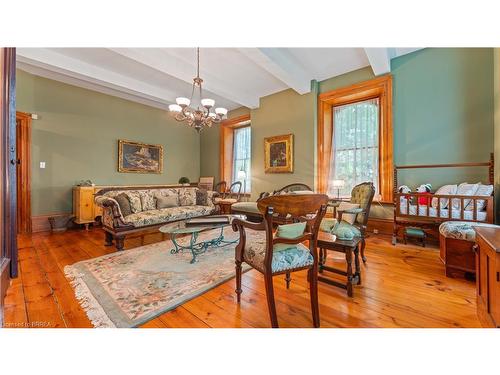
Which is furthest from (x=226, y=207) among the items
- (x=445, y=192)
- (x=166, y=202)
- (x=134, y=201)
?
(x=445, y=192)

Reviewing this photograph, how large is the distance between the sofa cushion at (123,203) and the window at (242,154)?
2.95 meters

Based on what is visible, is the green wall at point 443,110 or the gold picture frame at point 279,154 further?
the gold picture frame at point 279,154

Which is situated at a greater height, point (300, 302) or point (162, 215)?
point (162, 215)

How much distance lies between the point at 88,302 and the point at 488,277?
8.85ft

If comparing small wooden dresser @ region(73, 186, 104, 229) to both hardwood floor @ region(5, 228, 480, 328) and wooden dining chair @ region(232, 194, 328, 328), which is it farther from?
wooden dining chair @ region(232, 194, 328, 328)

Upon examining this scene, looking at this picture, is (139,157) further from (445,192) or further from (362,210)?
(445,192)

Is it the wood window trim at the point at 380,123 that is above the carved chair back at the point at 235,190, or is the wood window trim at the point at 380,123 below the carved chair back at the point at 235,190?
above

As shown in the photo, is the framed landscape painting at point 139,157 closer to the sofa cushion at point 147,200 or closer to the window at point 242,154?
the sofa cushion at point 147,200

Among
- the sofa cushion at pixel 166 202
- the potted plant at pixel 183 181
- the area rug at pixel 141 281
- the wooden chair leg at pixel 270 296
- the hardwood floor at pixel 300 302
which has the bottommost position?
the hardwood floor at pixel 300 302

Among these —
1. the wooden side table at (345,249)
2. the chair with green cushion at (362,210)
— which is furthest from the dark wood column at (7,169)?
the chair with green cushion at (362,210)

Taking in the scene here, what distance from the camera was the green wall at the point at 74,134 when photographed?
3873mm

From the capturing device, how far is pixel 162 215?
338 centimetres
